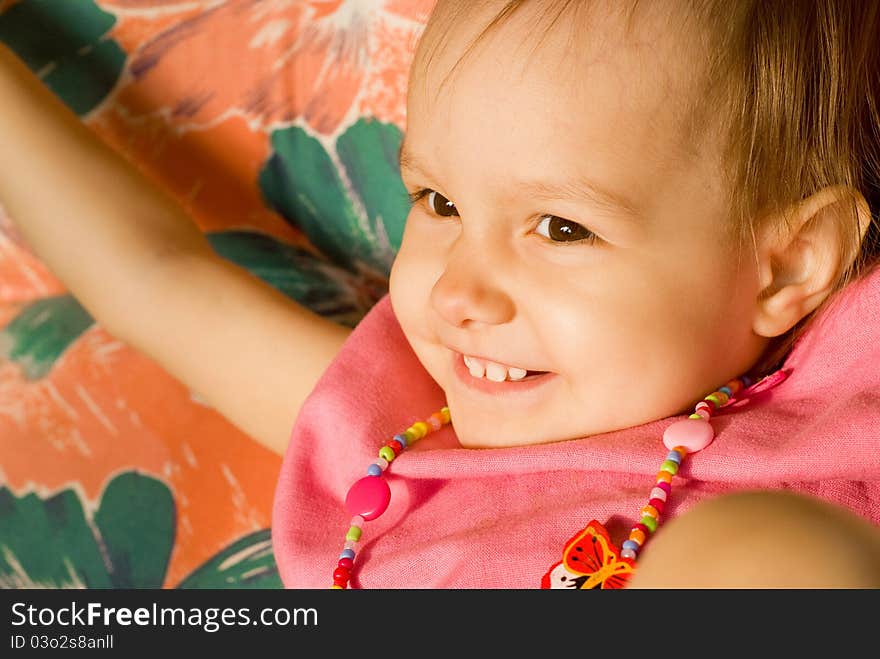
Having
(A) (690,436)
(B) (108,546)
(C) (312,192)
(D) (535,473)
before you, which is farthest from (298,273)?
(A) (690,436)

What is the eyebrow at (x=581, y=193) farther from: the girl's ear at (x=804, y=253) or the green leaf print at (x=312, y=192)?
the green leaf print at (x=312, y=192)

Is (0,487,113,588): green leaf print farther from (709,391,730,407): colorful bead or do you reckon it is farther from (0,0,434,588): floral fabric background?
(709,391,730,407): colorful bead

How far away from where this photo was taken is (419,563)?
1043mm

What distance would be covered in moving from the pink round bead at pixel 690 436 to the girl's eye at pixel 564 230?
0.18 m

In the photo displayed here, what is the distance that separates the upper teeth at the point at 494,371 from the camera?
106cm

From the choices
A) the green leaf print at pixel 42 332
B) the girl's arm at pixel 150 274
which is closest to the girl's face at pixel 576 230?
the girl's arm at pixel 150 274

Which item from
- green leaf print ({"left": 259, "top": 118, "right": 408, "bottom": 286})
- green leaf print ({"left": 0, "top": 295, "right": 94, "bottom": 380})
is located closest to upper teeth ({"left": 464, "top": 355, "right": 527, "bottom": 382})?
green leaf print ({"left": 259, "top": 118, "right": 408, "bottom": 286})

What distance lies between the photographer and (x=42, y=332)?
55.9 inches

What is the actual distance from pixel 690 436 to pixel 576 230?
20cm

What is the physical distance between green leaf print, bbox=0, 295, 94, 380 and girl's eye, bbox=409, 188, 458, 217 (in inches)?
21.5

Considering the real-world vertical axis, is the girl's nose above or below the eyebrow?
below

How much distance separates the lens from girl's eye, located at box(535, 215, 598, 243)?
991mm

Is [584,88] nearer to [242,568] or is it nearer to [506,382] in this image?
[506,382]

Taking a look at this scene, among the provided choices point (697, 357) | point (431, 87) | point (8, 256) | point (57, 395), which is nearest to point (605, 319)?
point (697, 357)
